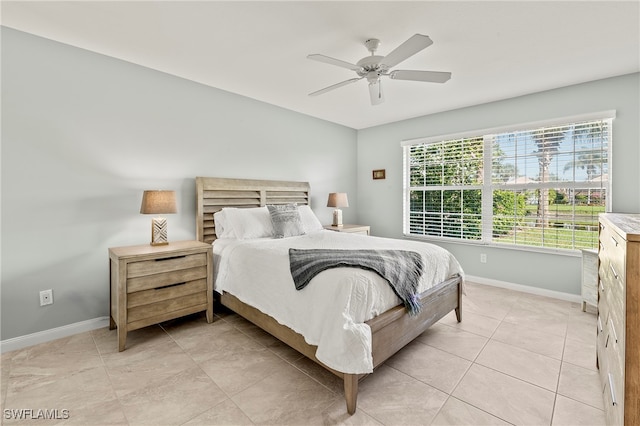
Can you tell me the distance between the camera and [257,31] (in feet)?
7.38

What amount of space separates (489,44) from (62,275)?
4.07m

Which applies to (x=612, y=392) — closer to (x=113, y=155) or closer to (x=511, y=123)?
(x=511, y=123)

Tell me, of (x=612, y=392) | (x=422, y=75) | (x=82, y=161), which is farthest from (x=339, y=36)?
(x=612, y=392)

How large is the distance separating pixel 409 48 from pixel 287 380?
7.69 feet

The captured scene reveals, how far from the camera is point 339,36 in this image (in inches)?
90.4

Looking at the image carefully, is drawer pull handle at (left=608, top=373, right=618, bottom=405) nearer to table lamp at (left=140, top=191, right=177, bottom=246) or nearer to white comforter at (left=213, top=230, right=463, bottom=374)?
white comforter at (left=213, top=230, right=463, bottom=374)

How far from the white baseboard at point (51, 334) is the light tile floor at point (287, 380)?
0.08m

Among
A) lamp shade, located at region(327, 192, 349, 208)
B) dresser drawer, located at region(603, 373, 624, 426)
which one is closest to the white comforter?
dresser drawer, located at region(603, 373, 624, 426)

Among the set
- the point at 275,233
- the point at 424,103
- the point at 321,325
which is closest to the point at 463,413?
the point at 321,325

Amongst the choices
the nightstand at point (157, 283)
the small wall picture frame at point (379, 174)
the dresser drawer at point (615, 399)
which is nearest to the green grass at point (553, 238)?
the small wall picture frame at point (379, 174)

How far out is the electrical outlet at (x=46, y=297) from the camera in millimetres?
2406

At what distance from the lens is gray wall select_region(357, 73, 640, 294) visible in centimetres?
299

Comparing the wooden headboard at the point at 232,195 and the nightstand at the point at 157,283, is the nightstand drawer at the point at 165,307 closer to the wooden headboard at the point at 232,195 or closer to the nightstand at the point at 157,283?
the nightstand at the point at 157,283

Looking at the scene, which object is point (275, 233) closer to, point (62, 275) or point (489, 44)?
point (62, 275)
